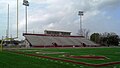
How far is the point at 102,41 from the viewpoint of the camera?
106 meters

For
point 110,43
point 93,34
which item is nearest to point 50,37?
point 110,43

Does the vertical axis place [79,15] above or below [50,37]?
above

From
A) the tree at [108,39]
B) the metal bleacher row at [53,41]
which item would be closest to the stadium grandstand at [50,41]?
the metal bleacher row at [53,41]

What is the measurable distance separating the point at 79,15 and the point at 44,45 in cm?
2681

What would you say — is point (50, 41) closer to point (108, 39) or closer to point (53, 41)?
point (53, 41)

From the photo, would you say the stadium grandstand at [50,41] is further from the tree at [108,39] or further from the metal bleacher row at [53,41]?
the tree at [108,39]

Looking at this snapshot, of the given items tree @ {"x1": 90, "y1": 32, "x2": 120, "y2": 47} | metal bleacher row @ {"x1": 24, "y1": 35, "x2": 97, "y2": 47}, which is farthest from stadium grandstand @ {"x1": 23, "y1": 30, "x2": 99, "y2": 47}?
tree @ {"x1": 90, "y1": 32, "x2": 120, "y2": 47}

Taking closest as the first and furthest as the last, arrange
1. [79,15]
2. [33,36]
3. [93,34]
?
1. [33,36]
2. [79,15]
3. [93,34]

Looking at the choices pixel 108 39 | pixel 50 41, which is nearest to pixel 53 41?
pixel 50 41

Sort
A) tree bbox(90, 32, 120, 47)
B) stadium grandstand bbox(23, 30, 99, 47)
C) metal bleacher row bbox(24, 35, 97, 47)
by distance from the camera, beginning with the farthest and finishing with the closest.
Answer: tree bbox(90, 32, 120, 47) < metal bleacher row bbox(24, 35, 97, 47) < stadium grandstand bbox(23, 30, 99, 47)

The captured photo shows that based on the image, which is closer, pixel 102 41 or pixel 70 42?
pixel 70 42

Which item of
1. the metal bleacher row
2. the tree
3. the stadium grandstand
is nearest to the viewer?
the stadium grandstand

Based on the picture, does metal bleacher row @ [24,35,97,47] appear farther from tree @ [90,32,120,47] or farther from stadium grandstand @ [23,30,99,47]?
tree @ [90,32,120,47]

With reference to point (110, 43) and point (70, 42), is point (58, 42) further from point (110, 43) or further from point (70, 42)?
point (110, 43)
